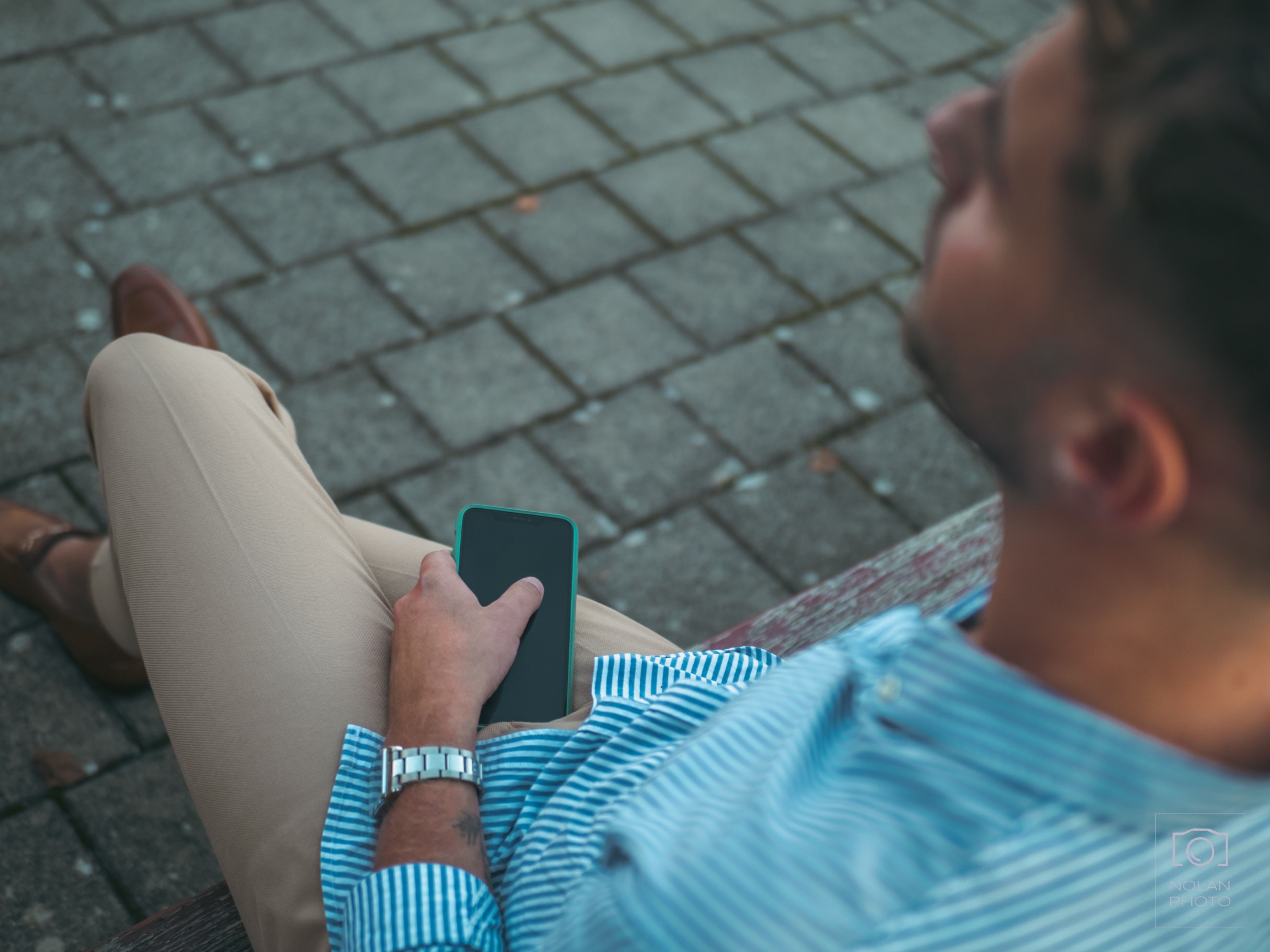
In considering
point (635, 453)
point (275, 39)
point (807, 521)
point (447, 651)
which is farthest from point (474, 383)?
point (275, 39)

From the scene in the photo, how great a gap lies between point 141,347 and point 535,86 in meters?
2.46

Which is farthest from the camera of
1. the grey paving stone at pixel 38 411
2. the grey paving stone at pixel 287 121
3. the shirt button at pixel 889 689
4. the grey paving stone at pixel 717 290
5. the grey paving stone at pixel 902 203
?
the grey paving stone at pixel 902 203

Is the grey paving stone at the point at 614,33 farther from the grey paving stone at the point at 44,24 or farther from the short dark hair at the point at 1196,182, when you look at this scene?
the short dark hair at the point at 1196,182

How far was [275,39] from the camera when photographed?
387 centimetres

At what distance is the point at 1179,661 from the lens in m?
0.85

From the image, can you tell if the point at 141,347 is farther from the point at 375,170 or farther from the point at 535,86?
the point at 535,86

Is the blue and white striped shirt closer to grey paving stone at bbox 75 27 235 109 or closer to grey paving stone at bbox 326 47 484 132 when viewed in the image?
grey paving stone at bbox 326 47 484 132

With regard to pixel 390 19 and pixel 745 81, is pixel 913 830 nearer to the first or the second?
pixel 745 81

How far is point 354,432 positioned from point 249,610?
147cm

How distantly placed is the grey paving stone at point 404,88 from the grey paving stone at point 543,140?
13 cm

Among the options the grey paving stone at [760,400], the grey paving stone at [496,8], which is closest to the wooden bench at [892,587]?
the grey paving stone at [760,400]

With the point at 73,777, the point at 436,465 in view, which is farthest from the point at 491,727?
the point at 436,465

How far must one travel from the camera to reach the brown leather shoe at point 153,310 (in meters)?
2.39

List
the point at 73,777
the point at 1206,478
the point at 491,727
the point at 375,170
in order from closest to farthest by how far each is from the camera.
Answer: the point at 1206,478
the point at 491,727
the point at 73,777
the point at 375,170
